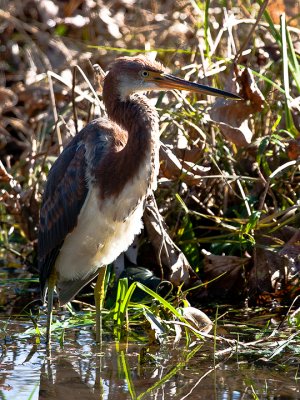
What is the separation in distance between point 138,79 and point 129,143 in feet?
1.34

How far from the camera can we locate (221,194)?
6219 millimetres

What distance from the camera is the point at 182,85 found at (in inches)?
191

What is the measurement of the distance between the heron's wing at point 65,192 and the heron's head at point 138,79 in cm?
30

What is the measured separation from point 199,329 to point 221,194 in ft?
4.87

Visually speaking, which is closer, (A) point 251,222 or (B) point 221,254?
(A) point 251,222

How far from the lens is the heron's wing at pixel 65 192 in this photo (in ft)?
16.3

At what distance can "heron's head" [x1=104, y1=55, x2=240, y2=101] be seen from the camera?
4855 mm

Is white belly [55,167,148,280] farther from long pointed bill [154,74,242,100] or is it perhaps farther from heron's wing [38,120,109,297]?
long pointed bill [154,74,242,100]

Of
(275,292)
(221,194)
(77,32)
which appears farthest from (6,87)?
(275,292)

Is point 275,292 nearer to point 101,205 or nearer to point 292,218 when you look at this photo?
point 292,218

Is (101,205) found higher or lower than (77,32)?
lower

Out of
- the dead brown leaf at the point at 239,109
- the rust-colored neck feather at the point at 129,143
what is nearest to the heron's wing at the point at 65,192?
the rust-colored neck feather at the point at 129,143

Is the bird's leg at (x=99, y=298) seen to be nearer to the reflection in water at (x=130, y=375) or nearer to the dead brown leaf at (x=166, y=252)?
the reflection in water at (x=130, y=375)

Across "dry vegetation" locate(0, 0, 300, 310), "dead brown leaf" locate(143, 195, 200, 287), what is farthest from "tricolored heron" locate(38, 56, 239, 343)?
"dry vegetation" locate(0, 0, 300, 310)
